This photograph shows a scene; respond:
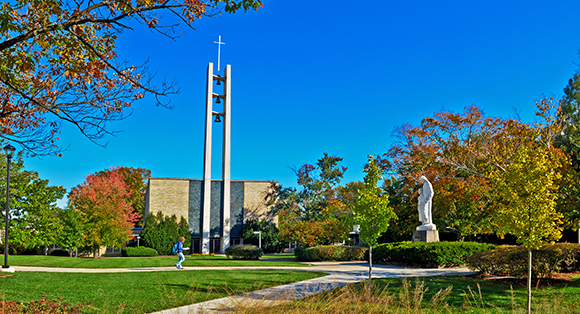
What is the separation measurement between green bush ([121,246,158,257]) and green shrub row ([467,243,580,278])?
26.1 m

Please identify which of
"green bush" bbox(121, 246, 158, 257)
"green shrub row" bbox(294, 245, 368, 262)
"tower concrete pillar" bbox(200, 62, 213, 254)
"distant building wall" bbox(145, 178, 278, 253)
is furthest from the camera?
"distant building wall" bbox(145, 178, 278, 253)

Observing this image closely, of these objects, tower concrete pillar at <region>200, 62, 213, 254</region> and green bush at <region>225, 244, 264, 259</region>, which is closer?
green bush at <region>225, 244, 264, 259</region>

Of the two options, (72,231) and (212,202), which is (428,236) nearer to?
(72,231)

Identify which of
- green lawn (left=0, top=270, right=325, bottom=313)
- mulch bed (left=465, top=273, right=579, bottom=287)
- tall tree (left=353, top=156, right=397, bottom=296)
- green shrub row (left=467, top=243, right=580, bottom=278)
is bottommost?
mulch bed (left=465, top=273, right=579, bottom=287)

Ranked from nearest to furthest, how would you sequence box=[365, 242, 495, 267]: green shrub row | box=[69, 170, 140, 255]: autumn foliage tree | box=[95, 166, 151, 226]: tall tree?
box=[365, 242, 495, 267]: green shrub row → box=[69, 170, 140, 255]: autumn foliage tree → box=[95, 166, 151, 226]: tall tree

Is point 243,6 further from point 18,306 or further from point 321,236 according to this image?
point 321,236

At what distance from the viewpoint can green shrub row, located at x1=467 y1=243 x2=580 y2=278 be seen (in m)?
12.3

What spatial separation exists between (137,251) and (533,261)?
2828cm

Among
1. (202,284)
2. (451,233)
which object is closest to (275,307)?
(202,284)

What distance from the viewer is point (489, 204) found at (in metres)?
21.7

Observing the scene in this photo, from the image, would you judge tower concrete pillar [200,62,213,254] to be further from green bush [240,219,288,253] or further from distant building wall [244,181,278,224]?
distant building wall [244,181,278,224]

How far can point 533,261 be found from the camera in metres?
12.1

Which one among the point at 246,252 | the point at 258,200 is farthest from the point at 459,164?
the point at 258,200

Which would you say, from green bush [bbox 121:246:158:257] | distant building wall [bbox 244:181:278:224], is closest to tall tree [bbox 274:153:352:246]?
distant building wall [bbox 244:181:278:224]
